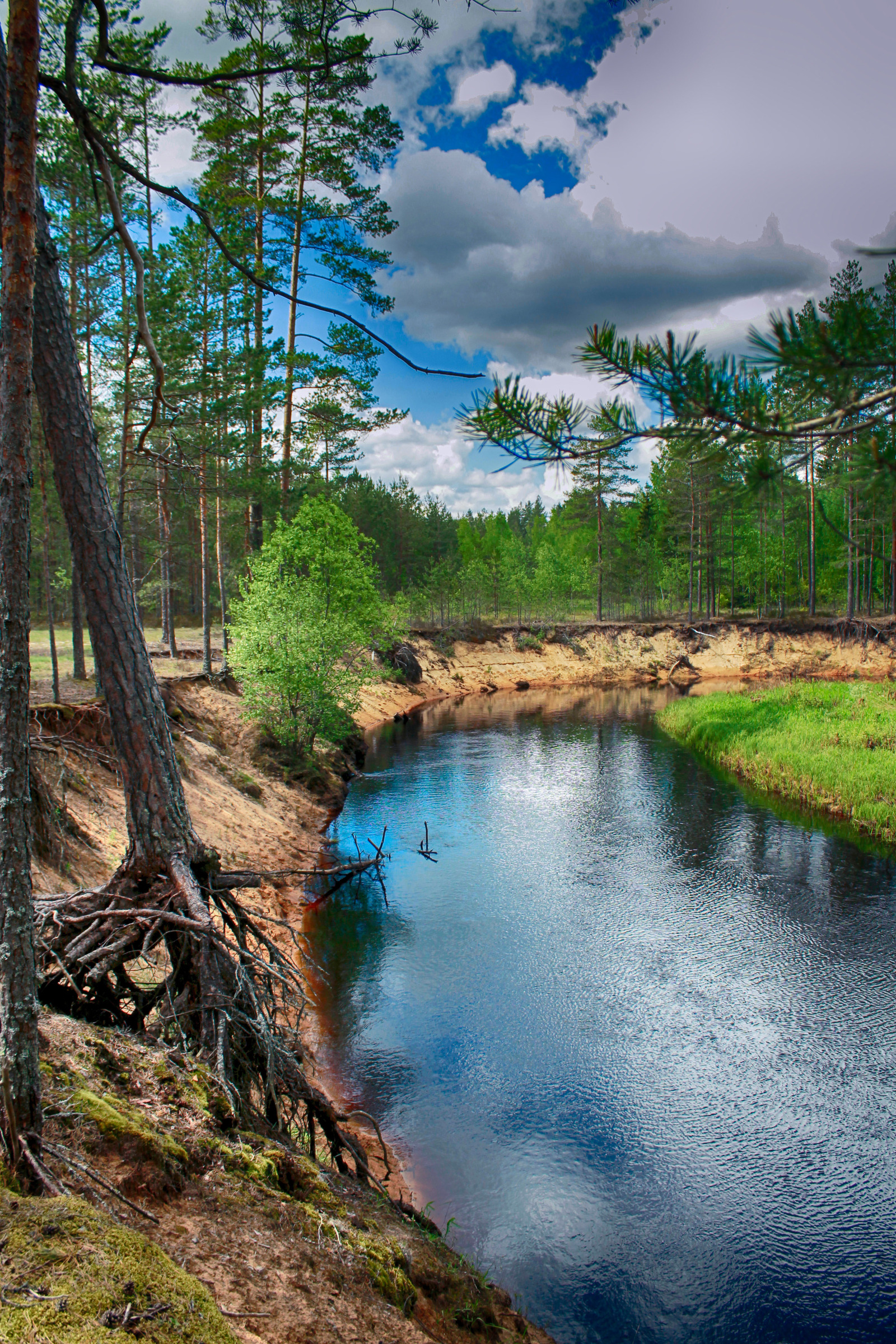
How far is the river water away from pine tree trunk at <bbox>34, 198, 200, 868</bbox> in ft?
15.8

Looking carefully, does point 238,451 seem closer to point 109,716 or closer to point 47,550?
point 47,550

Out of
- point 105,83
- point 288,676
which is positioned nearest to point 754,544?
point 288,676

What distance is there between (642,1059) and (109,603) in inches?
326

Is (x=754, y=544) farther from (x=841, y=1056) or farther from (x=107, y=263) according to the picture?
(x=841, y=1056)

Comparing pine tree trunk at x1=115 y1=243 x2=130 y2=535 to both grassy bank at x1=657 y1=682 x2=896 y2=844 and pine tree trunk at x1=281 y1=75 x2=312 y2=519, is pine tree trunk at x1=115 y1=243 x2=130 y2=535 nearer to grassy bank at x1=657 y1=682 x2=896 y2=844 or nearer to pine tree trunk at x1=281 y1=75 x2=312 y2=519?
pine tree trunk at x1=281 y1=75 x2=312 y2=519

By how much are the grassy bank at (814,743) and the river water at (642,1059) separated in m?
1.68

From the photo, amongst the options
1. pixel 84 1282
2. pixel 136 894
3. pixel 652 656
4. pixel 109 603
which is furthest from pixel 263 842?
pixel 652 656

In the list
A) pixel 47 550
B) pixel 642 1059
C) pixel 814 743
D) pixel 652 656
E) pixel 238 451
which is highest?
pixel 238 451

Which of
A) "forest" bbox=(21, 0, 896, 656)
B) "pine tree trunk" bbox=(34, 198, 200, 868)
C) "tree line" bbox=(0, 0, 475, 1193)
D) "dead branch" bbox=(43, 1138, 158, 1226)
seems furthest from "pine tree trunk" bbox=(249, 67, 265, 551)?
"dead branch" bbox=(43, 1138, 158, 1226)

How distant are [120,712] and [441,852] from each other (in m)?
12.0

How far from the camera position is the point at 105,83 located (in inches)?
527

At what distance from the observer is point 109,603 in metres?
5.09

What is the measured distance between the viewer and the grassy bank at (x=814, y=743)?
60.4 feet

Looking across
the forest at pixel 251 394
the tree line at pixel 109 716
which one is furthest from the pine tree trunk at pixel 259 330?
the tree line at pixel 109 716
